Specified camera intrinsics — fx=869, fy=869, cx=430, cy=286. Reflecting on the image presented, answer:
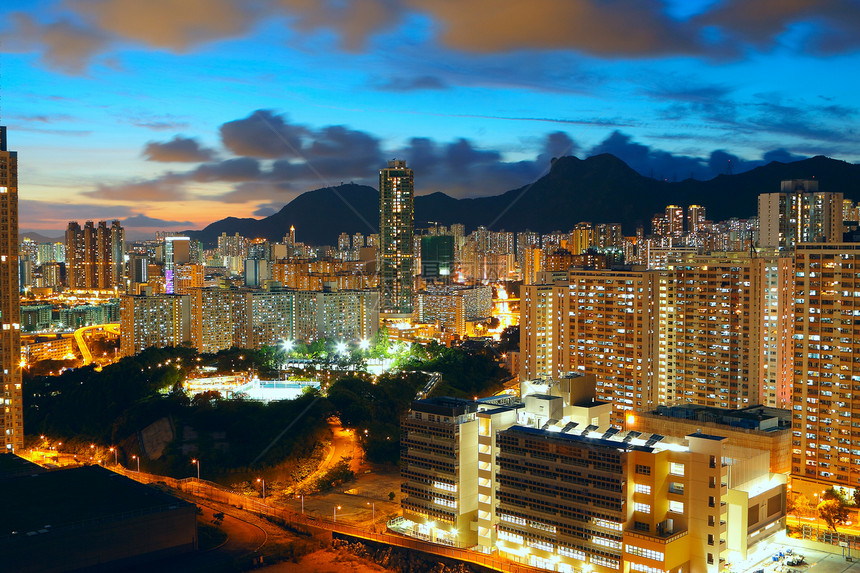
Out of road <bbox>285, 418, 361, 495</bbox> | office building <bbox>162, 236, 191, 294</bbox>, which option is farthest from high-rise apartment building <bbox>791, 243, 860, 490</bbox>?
office building <bbox>162, 236, 191, 294</bbox>

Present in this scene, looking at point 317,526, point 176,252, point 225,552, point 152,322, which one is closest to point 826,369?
point 317,526

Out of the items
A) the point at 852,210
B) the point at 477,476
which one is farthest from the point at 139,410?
the point at 852,210

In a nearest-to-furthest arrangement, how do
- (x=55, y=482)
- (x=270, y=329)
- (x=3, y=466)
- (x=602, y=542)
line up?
(x=602, y=542), (x=55, y=482), (x=3, y=466), (x=270, y=329)

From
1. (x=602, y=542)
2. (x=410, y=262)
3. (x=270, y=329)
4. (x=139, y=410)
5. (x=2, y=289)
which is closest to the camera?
(x=602, y=542)

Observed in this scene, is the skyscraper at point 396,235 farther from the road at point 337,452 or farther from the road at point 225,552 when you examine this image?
the road at point 225,552

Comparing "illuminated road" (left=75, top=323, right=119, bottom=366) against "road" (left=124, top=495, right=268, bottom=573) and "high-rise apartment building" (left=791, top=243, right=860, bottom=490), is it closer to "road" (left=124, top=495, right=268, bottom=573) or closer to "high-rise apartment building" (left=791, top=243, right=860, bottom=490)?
"road" (left=124, top=495, right=268, bottom=573)

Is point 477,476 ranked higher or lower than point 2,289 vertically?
lower

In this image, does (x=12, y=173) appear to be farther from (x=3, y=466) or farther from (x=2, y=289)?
(x=3, y=466)
